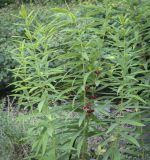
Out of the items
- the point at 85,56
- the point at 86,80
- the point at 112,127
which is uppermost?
the point at 85,56

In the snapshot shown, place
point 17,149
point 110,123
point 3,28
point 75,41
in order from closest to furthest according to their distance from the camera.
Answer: point 75,41
point 110,123
point 17,149
point 3,28

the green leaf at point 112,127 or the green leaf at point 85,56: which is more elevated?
the green leaf at point 85,56

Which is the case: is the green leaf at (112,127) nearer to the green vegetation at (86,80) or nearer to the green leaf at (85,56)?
the green vegetation at (86,80)

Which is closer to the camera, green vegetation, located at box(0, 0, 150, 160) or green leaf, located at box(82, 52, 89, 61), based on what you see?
green leaf, located at box(82, 52, 89, 61)

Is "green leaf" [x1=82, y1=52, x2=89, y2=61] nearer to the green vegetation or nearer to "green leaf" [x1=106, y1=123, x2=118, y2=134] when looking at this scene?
the green vegetation

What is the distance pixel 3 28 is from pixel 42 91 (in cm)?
694

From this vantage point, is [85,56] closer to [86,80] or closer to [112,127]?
[86,80]

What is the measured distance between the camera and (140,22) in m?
3.37

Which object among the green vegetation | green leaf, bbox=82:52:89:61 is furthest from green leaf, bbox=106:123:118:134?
green leaf, bbox=82:52:89:61

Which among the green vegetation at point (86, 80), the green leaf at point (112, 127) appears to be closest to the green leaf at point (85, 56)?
the green vegetation at point (86, 80)

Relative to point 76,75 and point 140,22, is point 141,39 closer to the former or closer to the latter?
point 140,22

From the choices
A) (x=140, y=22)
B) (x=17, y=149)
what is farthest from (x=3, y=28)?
(x=140, y=22)

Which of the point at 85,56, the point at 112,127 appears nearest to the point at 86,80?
the point at 85,56

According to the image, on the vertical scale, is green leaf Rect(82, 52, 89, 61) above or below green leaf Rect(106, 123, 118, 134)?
above
